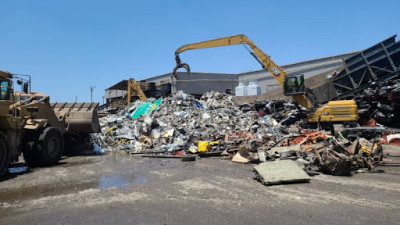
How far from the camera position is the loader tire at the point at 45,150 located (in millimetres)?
7879

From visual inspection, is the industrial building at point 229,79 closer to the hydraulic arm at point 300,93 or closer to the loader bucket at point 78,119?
the hydraulic arm at point 300,93

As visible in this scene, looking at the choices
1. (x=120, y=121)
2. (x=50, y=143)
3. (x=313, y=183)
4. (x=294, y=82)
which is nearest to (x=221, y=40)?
(x=294, y=82)

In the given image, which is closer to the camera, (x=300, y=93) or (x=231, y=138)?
(x=231, y=138)

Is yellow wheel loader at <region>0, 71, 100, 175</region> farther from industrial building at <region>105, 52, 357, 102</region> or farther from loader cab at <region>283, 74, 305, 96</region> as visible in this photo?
industrial building at <region>105, 52, 357, 102</region>

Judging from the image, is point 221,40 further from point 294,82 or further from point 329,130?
point 329,130

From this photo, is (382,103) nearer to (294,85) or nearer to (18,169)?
(294,85)

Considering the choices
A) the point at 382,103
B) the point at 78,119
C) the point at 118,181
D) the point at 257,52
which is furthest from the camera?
the point at 257,52

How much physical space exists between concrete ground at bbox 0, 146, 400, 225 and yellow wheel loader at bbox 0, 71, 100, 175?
27.7 inches

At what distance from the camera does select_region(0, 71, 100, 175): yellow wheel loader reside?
659 cm

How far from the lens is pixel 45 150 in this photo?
8031mm

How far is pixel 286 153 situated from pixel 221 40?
380 inches

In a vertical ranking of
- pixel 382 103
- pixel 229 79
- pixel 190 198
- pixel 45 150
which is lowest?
pixel 190 198

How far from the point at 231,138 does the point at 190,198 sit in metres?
6.73

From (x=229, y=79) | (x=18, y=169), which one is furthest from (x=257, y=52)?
(x=229, y=79)
